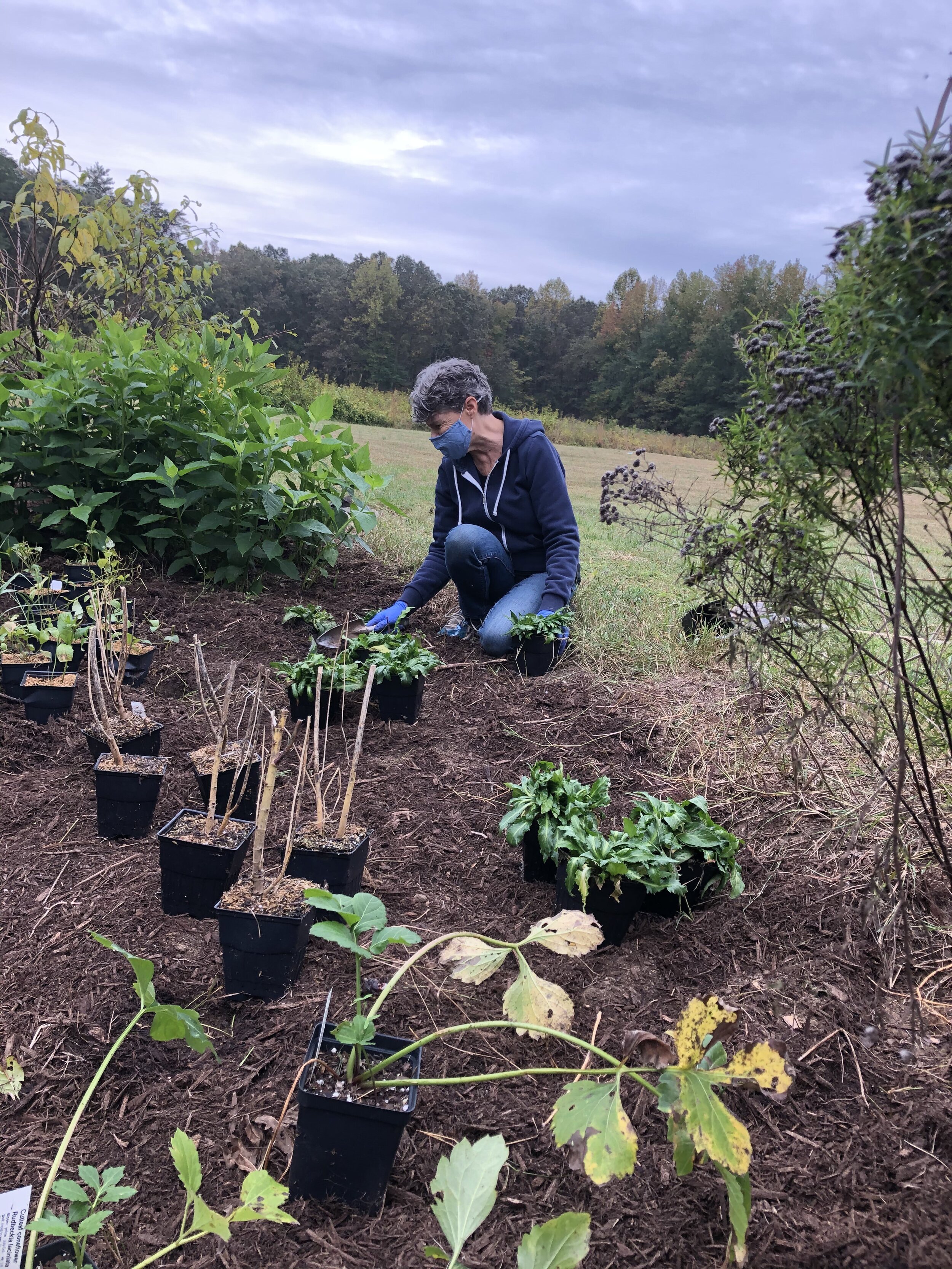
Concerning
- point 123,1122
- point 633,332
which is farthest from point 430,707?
point 633,332

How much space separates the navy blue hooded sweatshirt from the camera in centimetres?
395

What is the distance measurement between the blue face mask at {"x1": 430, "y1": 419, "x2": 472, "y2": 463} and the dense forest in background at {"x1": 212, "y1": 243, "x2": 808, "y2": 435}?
19.0m

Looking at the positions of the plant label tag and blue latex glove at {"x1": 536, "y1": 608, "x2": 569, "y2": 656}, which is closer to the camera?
the plant label tag

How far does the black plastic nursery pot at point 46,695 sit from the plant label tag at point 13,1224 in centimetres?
208

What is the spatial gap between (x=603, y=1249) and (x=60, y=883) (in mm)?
1672

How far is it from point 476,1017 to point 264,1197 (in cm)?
69

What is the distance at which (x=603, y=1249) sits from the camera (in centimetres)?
130

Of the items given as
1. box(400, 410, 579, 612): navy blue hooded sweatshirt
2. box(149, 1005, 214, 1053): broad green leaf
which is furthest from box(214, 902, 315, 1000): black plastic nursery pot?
box(400, 410, 579, 612): navy blue hooded sweatshirt

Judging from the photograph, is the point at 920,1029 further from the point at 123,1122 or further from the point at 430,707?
the point at 430,707

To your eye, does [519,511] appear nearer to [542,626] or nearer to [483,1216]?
[542,626]

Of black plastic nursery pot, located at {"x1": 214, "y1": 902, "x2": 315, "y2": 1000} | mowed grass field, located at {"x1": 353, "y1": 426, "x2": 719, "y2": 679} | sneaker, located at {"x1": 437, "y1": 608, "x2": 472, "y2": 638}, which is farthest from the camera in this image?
sneaker, located at {"x1": 437, "y1": 608, "x2": 472, "y2": 638}

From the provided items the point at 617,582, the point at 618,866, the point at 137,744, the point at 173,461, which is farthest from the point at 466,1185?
the point at 617,582

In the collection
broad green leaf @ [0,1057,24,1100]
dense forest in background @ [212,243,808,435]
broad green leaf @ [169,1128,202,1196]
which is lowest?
broad green leaf @ [0,1057,24,1100]

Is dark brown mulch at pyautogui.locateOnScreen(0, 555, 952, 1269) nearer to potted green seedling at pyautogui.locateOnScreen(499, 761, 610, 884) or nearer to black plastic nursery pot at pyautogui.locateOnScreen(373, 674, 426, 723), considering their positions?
potted green seedling at pyautogui.locateOnScreen(499, 761, 610, 884)
